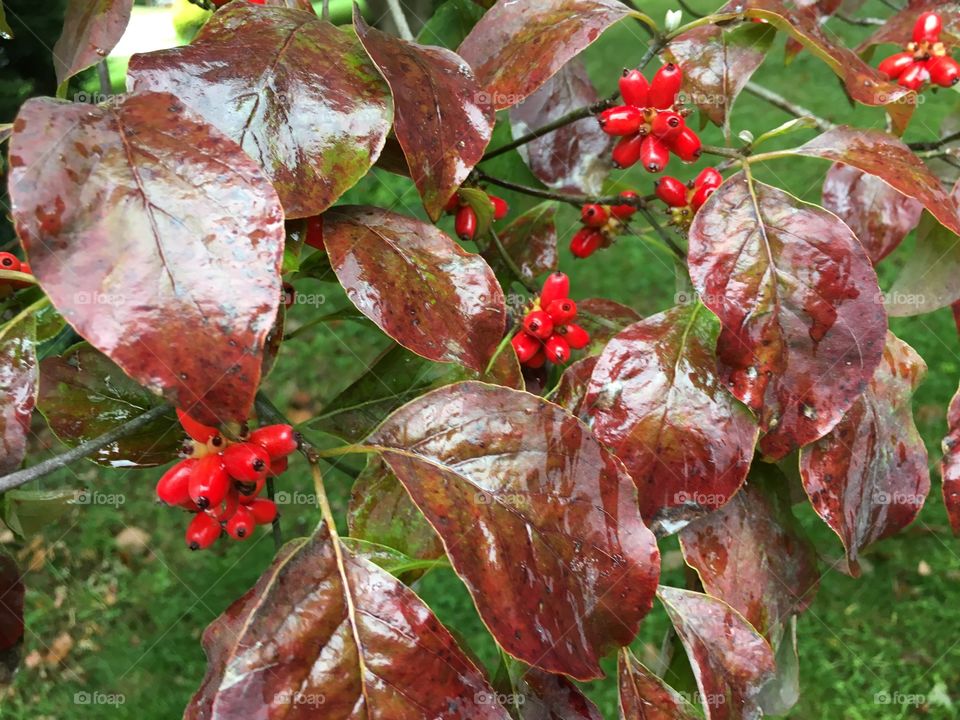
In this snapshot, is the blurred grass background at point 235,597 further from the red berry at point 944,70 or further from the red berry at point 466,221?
the red berry at point 466,221

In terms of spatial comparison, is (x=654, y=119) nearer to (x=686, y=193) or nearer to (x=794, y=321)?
(x=686, y=193)

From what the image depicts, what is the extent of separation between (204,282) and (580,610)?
1.11 feet

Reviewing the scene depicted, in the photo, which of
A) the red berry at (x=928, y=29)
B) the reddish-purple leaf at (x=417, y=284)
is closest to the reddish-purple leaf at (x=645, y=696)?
the reddish-purple leaf at (x=417, y=284)

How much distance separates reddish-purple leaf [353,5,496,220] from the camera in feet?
1.94

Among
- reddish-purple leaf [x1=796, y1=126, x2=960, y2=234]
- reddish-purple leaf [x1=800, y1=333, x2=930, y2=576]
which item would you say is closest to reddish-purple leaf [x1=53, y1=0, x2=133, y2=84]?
reddish-purple leaf [x1=796, y1=126, x2=960, y2=234]

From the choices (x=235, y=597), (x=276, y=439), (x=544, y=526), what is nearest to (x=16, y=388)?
(x=276, y=439)

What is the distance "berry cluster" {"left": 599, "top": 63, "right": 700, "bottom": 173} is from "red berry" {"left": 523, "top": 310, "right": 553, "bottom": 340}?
0.19 m

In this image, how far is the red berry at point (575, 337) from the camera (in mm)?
920

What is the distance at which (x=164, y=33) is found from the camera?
4.66 feet

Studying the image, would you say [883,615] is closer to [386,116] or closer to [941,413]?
[941,413]

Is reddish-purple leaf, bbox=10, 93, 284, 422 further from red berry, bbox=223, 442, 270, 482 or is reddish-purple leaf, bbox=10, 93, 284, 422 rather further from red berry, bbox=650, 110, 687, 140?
red berry, bbox=650, 110, 687, 140

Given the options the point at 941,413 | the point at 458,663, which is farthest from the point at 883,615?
the point at 458,663

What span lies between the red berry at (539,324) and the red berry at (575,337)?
0.02 m

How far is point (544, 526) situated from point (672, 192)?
1.51 ft
